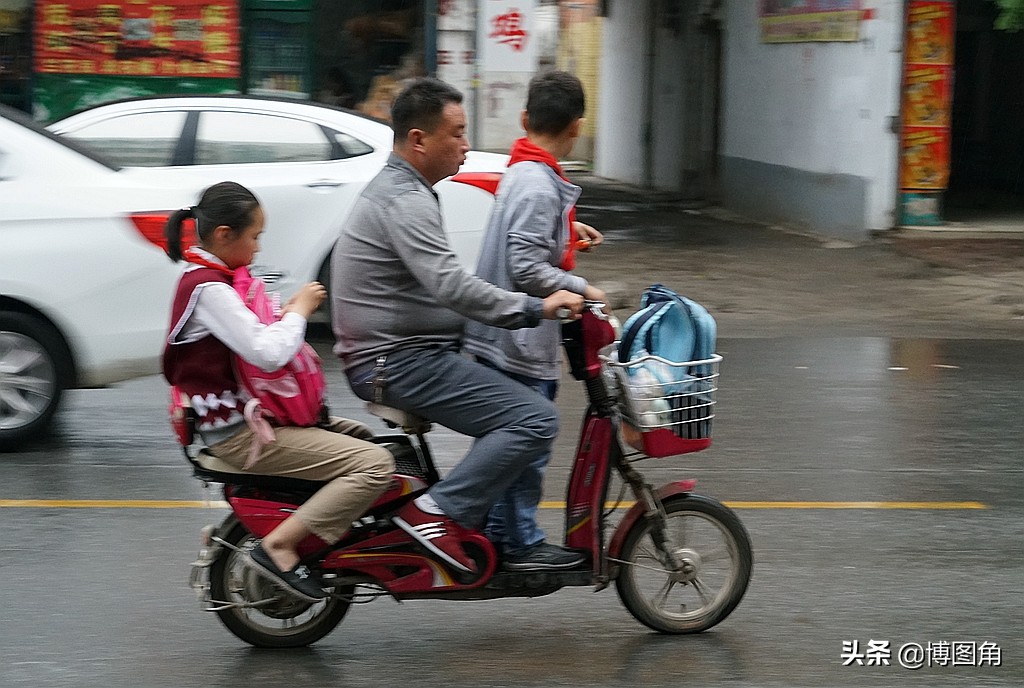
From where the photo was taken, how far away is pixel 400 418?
15.1ft

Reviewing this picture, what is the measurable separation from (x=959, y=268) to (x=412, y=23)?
24.2ft

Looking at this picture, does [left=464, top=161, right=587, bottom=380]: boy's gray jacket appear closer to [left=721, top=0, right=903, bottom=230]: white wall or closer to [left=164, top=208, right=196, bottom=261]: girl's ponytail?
[left=164, top=208, right=196, bottom=261]: girl's ponytail

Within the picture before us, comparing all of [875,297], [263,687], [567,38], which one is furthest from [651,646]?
[567,38]

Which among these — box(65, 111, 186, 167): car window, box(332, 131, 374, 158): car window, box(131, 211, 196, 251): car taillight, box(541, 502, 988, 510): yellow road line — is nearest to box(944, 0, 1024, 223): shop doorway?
box(332, 131, 374, 158): car window

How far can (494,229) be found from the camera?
4.74m

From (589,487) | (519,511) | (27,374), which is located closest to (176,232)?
(519,511)

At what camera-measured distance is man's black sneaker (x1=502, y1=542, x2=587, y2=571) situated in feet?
15.4

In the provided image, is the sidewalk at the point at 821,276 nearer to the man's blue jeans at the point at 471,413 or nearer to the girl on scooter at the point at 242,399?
the man's blue jeans at the point at 471,413

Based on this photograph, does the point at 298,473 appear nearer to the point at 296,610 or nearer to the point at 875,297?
the point at 296,610

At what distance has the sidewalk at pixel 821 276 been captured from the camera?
11.9 meters

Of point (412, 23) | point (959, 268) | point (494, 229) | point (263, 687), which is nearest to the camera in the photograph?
point (263, 687)

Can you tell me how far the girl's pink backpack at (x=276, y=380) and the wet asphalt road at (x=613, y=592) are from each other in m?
0.84

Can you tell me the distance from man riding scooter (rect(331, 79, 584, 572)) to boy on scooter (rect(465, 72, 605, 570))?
129 mm

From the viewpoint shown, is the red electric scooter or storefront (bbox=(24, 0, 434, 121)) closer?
the red electric scooter
